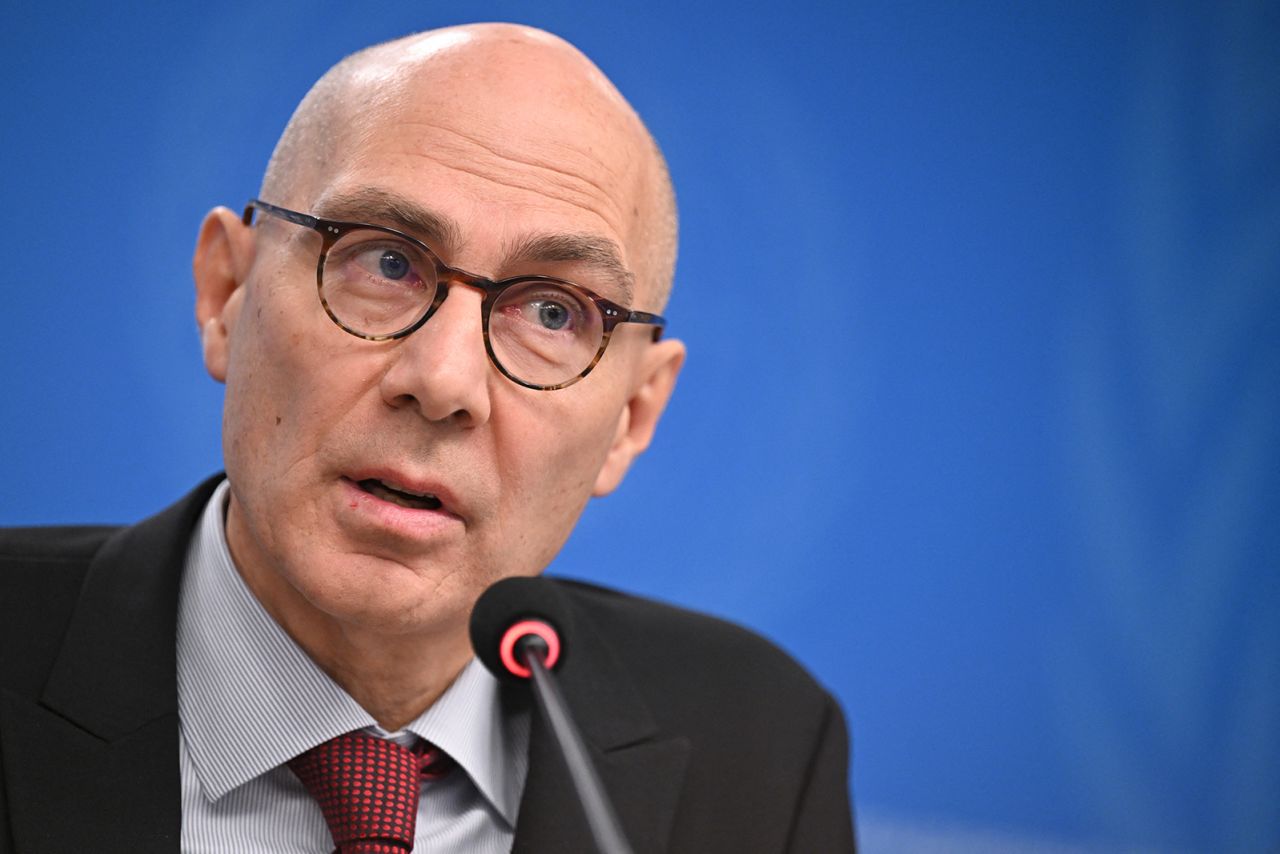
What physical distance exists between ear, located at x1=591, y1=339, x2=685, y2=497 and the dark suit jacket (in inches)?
13.2

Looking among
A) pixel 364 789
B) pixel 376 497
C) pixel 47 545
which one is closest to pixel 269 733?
pixel 364 789

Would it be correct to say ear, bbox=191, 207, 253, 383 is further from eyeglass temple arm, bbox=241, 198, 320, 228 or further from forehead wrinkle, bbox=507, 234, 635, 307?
forehead wrinkle, bbox=507, 234, 635, 307

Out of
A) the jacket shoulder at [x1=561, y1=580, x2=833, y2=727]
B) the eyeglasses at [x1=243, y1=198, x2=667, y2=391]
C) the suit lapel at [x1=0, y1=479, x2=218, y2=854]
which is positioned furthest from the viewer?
the jacket shoulder at [x1=561, y1=580, x2=833, y2=727]

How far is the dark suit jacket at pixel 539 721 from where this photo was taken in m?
1.59

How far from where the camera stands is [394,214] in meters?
1.70

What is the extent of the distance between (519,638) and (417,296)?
1.66 ft

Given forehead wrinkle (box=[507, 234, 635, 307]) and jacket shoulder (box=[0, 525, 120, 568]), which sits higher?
forehead wrinkle (box=[507, 234, 635, 307])

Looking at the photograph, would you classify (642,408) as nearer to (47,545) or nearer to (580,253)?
(580,253)

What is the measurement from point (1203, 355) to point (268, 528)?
222 cm

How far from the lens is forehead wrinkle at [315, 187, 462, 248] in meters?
1.69

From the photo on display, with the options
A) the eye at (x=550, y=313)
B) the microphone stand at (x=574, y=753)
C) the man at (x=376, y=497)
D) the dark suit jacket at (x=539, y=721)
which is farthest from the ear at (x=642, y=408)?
the microphone stand at (x=574, y=753)

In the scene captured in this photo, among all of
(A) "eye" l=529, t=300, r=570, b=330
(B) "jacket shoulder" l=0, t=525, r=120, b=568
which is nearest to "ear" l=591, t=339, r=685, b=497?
(A) "eye" l=529, t=300, r=570, b=330

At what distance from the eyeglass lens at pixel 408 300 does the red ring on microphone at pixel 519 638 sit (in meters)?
0.41

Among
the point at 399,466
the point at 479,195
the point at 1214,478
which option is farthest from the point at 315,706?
the point at 1214,478
